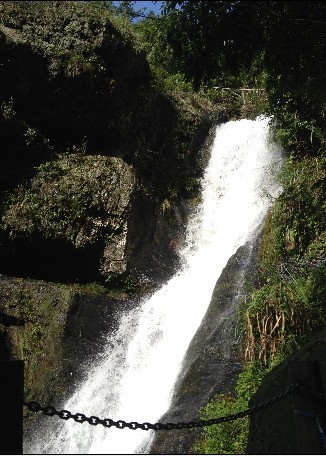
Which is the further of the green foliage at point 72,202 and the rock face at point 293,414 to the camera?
the green foliage at point 72,202

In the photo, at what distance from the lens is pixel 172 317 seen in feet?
32.5

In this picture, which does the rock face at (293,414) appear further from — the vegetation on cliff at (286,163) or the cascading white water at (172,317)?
the cascading white water at (172,317)

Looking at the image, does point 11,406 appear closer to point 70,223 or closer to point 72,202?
point 70,223

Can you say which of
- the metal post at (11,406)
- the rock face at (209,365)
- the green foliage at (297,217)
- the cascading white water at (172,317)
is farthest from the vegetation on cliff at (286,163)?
the metal post at (11,406)

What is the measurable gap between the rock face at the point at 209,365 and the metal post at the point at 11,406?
10.2 ft

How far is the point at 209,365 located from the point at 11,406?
3908 millimetres

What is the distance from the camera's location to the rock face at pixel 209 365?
258 inches

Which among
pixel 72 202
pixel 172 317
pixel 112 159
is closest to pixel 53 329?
pixel 172 317

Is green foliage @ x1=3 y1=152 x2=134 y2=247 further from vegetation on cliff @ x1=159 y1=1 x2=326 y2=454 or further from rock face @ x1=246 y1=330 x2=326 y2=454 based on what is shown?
rock face @ x1=246 y1=330 x2=326 y2=454

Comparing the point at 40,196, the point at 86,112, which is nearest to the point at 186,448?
the point at 40,196

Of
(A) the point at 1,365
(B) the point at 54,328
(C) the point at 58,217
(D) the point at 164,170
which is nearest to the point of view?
(A) the point at 1,365

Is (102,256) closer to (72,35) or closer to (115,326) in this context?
(115,326)

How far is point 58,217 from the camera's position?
1133 centimetres

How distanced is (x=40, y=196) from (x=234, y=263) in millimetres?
4474
